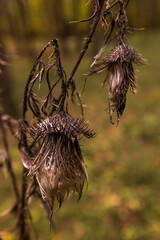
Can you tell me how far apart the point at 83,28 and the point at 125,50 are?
83.0 ft

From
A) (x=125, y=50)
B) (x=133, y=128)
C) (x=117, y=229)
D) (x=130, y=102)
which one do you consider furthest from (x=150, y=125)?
(x=125, y=50)

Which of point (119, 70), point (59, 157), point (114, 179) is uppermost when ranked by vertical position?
point (119, 70)

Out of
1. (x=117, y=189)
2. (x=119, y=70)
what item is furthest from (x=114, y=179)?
(x=119, y=70)

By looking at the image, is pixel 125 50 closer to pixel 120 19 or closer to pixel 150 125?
pixel 120 19

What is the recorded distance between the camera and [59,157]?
1199 millimetres

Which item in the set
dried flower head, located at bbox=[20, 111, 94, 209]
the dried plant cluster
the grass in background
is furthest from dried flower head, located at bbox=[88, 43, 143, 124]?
the grass in background

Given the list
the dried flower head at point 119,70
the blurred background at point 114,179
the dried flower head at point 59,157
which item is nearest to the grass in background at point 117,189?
the blurred background at point 114,179

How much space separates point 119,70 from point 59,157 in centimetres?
45

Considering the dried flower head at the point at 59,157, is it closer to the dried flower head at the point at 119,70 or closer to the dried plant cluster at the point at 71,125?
the dried plant cluster at the point at 71,125

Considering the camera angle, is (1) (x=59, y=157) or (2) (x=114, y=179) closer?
(1) (x=59, y=157)

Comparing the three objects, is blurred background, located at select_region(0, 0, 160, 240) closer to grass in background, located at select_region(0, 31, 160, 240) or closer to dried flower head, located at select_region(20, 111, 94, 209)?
grass in background, located at select_region(0, 31, 160, 240)

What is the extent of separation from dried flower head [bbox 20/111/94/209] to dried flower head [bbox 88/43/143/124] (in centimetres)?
20

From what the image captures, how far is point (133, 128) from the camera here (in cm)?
807

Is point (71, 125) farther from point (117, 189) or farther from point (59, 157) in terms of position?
point (117, 189)
